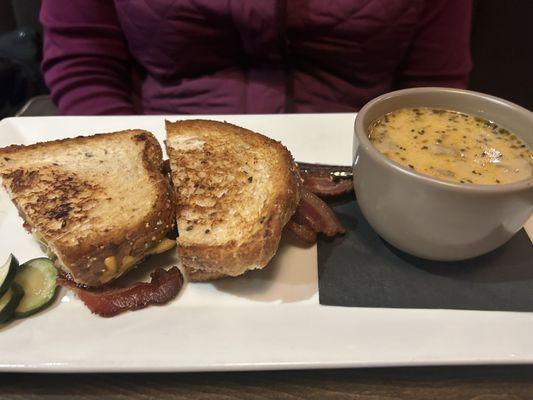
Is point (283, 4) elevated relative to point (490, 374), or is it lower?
elevated

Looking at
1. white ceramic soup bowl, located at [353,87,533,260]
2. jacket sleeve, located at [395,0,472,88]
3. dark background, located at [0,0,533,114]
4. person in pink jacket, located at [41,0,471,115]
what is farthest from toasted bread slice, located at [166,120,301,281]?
dark background, located at [0,0,533,114]

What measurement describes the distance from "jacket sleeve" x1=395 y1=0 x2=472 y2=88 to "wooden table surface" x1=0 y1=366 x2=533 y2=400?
1.37 metres

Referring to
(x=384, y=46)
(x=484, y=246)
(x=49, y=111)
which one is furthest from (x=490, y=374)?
(x=49, y=111)

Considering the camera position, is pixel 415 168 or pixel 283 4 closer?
pixel 415 168

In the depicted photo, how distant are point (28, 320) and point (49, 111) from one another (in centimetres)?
146

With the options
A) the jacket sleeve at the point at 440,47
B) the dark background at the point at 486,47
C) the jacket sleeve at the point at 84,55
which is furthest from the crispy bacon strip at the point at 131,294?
the dark background at the point at 486,47

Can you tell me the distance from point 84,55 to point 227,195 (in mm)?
1180

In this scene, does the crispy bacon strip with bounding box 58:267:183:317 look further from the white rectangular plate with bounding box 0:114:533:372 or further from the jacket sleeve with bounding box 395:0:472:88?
the jacket sleeve with bounding box 395:0:472:88

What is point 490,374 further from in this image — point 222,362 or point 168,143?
point 168,143

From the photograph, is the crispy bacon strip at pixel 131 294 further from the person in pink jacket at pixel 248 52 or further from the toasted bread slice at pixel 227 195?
the person in pink jacket at pixel 248 52

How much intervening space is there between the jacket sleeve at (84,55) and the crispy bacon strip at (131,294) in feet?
3.57

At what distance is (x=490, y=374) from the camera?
962 mm

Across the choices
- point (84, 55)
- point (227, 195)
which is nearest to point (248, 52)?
point (84, 55)

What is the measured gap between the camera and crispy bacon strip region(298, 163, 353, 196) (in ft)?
4.18
